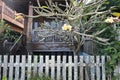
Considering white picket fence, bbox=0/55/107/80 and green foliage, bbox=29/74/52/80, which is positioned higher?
white picket fence, bbox=0/55/107/80

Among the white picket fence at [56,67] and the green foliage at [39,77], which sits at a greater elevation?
the white picket fence at [56,67]

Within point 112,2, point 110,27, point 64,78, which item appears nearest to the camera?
point 64,78

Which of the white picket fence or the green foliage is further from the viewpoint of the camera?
the white picket fence

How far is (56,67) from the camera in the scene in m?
6.71

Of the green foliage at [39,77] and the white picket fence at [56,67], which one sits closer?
the green foliage at [39,77]

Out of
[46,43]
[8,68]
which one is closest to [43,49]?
[46,43]

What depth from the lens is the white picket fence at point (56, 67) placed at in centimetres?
663

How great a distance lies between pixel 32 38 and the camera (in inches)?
431

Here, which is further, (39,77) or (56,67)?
(56,67)

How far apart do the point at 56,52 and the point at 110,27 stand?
14.8 feet

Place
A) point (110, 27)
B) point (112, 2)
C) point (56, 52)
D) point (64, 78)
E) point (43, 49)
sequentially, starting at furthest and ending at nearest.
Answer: point (56, 52)
point (43, 49)
point (112, 2)
point (110, 27)
point (64, 78)

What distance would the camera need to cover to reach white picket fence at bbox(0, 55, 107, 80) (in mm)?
6633

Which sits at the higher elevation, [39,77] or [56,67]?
[56,67]

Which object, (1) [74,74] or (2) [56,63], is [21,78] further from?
(1) [74,74]
